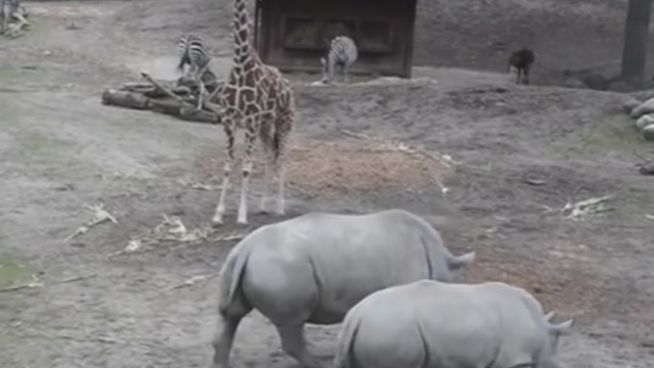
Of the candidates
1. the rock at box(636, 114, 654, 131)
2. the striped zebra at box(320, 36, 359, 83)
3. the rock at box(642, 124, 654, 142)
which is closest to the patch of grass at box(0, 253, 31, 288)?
the rock at box(642, 124, 654, 142)

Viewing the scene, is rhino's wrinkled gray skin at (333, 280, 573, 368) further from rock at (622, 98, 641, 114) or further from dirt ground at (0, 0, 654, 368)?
rock at (622, 98, 641, 114)

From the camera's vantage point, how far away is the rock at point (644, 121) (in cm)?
1458

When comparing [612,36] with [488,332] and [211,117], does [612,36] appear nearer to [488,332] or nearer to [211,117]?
[211,117]

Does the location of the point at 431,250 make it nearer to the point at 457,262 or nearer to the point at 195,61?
the point at 457,262

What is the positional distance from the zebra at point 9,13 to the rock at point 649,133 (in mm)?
11793

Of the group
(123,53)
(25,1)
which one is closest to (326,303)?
(123,53)

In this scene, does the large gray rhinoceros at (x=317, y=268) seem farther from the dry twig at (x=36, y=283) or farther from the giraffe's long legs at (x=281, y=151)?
the giraffe's long legs at (x=281, y=151)

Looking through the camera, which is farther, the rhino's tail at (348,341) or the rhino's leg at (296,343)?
the rhino's leg at (296,343)

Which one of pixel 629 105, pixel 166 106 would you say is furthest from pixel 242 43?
pixel 629 105

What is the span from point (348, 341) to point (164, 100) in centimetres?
977

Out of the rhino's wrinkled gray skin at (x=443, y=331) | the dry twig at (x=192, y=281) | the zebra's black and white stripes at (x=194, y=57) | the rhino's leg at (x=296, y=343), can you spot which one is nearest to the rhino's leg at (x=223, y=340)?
the rhino's leg at (x=296, y=343)

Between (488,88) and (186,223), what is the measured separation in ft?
24.6

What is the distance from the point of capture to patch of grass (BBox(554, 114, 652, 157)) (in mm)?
14133

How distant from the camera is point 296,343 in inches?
253
